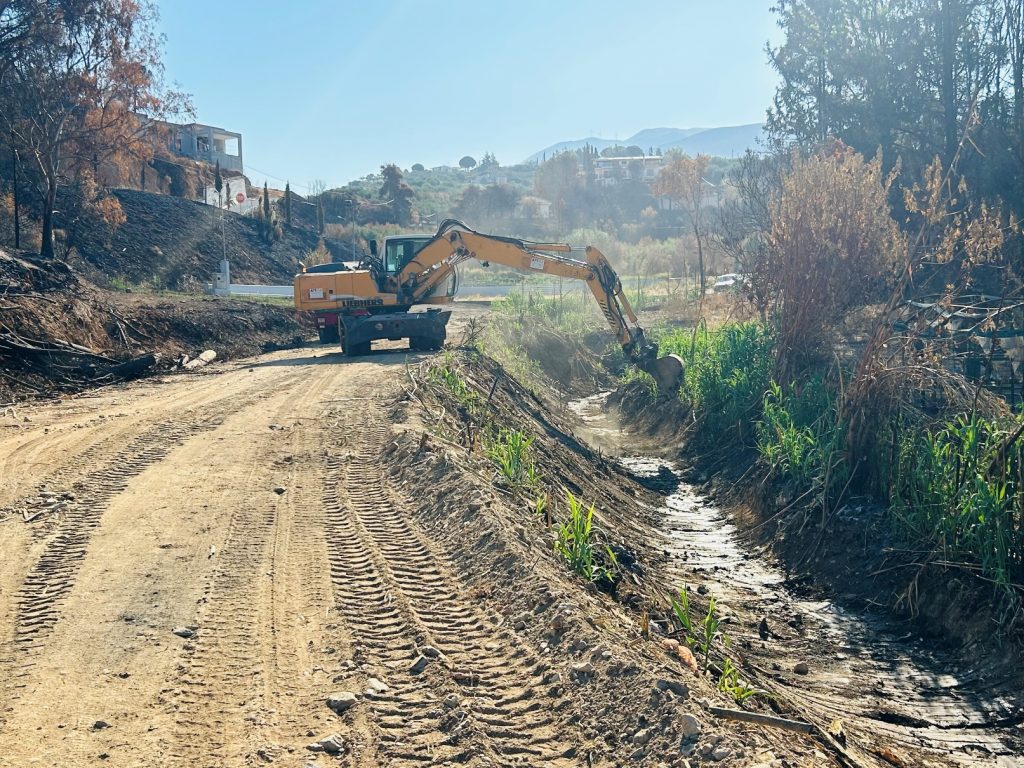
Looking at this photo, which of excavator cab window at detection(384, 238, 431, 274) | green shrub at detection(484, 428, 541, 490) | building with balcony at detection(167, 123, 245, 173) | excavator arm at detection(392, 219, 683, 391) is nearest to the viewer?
green shrub at detection(484, 428, 541, 490)

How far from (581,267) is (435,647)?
1214 centimetres

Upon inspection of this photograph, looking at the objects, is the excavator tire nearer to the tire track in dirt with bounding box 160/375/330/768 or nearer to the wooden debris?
the tire track in dirt with bounding box 160/375/330/768

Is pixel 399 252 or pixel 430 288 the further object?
pixel 399 252

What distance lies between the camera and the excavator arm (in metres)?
16.5

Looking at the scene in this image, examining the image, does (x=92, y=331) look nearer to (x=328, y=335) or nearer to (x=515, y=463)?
(x=328, y=335)

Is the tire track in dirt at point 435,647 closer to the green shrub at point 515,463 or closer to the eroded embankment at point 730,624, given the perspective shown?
the eroded embankment at point 730,624

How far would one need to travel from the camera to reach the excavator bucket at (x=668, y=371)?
640 inches

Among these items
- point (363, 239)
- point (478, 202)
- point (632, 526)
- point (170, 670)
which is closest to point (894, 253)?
point (632, 526)

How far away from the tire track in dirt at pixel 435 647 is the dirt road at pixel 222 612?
0.02 metres

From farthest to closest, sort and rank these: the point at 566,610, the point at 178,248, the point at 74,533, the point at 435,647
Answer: the point at 178,248
the point at 74,533
the point at 566,610
the point at 435,647

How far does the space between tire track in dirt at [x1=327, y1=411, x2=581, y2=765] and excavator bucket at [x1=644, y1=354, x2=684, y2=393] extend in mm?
9316

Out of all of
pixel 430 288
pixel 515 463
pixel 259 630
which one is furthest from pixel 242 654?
pixel 430 288

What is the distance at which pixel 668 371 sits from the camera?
641 inches

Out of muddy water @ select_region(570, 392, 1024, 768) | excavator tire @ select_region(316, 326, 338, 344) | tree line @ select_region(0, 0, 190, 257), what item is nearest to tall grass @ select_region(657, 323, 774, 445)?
muddy water @ select_region(570, 392, 1024, 768)
